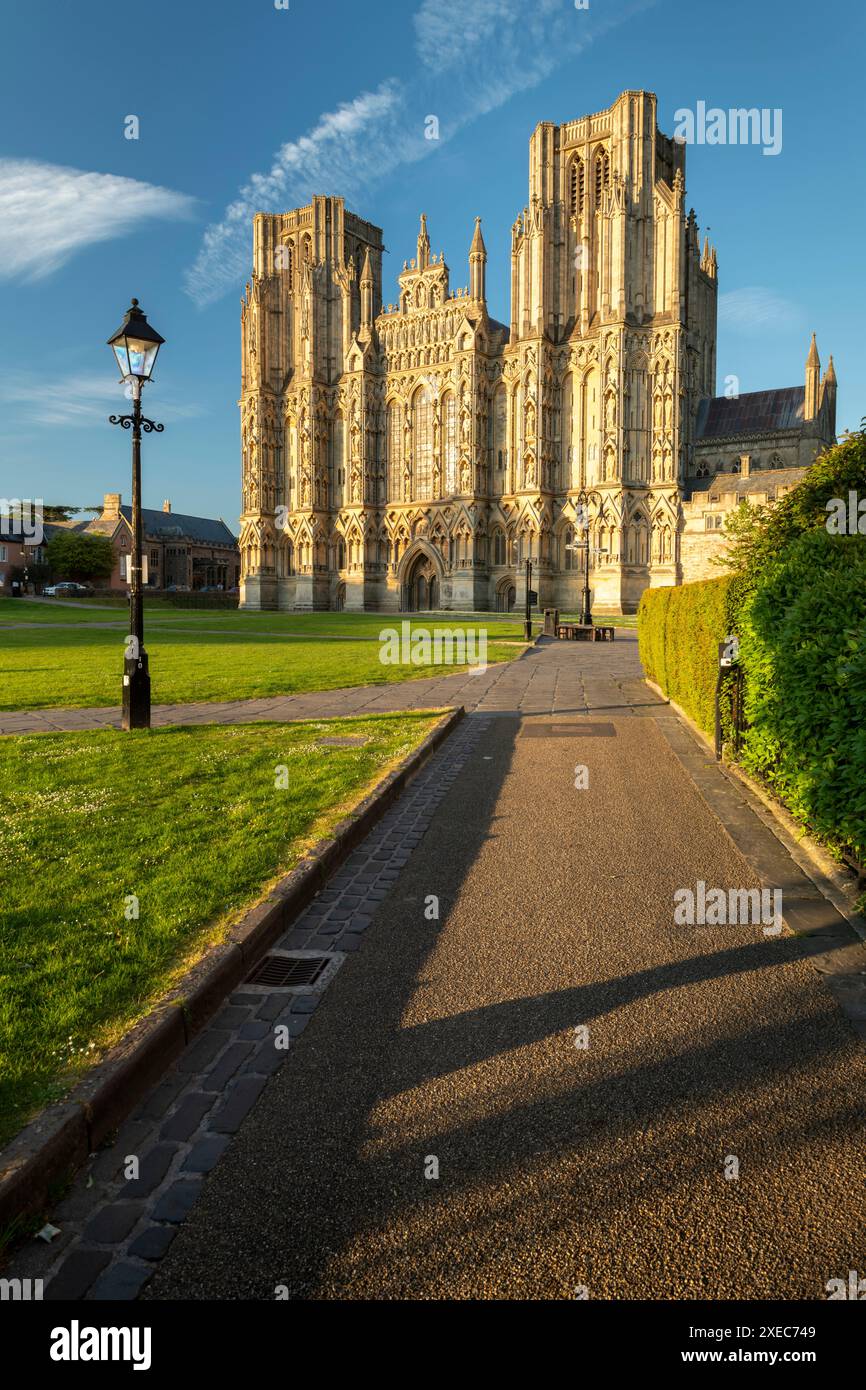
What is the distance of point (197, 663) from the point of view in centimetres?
2153

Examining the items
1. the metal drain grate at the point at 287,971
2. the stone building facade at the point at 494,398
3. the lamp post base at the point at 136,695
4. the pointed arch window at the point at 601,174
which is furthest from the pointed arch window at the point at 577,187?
the metal drain grate at the point at 287,971

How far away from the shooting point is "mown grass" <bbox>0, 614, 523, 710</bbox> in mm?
15453

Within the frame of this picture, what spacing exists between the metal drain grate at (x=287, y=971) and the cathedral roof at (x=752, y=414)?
217 ft

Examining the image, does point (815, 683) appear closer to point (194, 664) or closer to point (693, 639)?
point (693, 639)

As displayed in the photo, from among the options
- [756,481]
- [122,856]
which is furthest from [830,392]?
[122,856]

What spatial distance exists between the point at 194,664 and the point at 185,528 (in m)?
104

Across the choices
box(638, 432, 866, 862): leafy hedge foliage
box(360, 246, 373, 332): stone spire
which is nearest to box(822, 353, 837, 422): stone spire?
box(360, 246, 373, 332): stone spire

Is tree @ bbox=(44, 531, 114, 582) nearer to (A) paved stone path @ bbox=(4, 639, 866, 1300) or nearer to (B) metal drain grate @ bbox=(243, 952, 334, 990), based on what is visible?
→ (A) paved stone path @ bbox=(4, 639, 866, 1300)

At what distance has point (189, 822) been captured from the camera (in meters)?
6.77

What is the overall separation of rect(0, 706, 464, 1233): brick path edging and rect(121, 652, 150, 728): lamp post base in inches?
249

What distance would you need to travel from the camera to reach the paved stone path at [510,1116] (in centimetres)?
248
